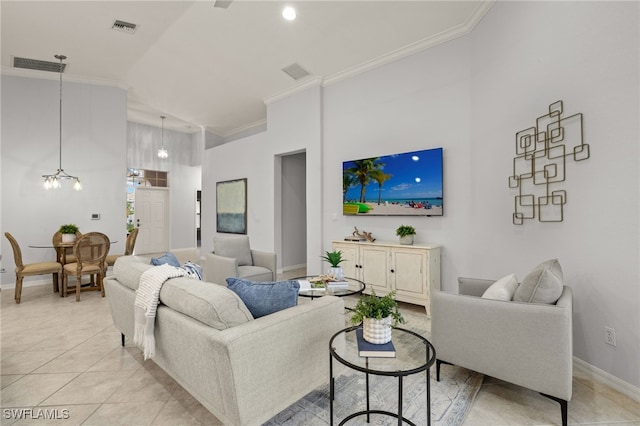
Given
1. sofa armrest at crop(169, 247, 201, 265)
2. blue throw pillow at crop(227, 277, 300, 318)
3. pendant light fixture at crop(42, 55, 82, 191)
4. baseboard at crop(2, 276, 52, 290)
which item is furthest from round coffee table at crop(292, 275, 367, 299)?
sofa armrest at crop(169, 247, 201, 265)

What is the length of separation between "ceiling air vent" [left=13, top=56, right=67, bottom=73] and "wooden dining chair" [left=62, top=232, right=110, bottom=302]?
3031mm

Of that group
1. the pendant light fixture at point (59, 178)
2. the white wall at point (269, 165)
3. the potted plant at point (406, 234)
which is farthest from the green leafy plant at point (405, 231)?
the pendant light fixture at point (59, 178)

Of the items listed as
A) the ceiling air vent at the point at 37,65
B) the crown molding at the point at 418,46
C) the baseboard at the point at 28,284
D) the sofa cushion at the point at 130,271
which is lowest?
the baseboard at the point at 28,284

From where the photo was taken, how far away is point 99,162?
5.79 metres

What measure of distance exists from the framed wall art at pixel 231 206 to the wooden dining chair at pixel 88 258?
9.43 feet

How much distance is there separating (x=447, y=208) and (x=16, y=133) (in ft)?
22.5

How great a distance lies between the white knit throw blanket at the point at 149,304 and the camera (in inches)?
75.4

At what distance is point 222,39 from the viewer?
172 inches

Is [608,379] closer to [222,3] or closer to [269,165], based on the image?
[222,3]

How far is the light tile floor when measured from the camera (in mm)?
1854

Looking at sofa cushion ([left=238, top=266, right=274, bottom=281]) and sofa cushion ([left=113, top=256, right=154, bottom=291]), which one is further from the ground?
sofa cushion ([left=113, top=256, right=154, bottom=291])

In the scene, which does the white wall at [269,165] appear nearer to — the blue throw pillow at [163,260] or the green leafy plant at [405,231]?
the green leafy plant at [405,231]

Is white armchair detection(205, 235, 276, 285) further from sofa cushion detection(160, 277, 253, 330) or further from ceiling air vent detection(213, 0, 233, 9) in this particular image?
ceiling air vent detection(213, 0, 233, 9)

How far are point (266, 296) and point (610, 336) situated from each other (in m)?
2.39
